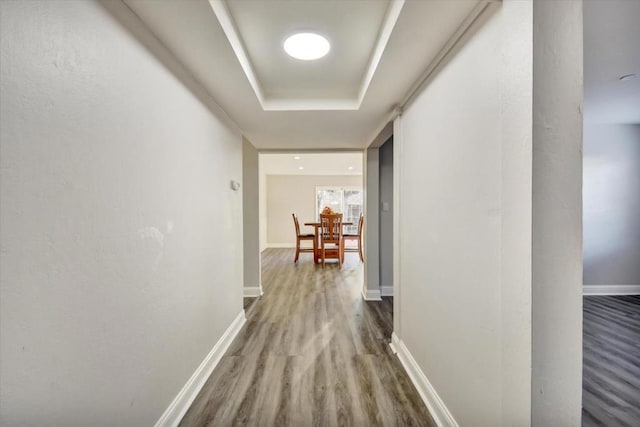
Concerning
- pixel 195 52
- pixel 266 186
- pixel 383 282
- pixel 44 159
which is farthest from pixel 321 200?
pixel 44 159

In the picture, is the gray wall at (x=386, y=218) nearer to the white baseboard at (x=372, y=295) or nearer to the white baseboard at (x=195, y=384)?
the white baseboard at (x=372, y=295)

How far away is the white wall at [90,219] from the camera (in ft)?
2.03

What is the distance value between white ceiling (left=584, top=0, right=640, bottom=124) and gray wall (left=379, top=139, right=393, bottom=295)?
1875 mm

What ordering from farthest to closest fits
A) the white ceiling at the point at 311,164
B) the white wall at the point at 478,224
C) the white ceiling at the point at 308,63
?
1. the white ceiling at the point at 311,164
2. the white ceiling at the point at 308,63
3. the white wall at the point at 478,224

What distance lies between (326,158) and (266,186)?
2659 mm

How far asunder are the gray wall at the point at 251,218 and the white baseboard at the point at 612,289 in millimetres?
4482

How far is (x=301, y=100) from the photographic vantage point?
2.02 metres

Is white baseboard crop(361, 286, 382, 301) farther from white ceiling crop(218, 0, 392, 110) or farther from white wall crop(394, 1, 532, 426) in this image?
white ceiling crop(218, 0, 392, 110)

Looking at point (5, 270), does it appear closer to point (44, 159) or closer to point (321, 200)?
point (44, 159)

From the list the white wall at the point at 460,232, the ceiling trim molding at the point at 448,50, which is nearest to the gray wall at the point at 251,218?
the ceiling trim molding at the point at 448,50

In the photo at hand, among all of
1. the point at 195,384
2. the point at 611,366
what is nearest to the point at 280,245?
the point at 195,384

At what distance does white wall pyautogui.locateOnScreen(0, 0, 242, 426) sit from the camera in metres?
0.62

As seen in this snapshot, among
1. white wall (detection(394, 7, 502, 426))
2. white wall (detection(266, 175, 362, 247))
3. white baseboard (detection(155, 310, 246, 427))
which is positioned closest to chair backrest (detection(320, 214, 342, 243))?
white wall (detection(266, 175, 362, 247))

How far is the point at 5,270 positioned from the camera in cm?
59
